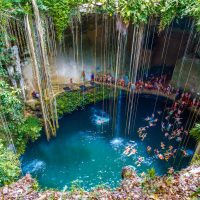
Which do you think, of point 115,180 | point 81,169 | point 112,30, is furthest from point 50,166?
point 112,30

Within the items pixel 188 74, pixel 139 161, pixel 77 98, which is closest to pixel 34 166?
pixel 139 161

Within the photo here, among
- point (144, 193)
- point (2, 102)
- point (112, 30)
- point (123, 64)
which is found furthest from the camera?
point (123, 64)

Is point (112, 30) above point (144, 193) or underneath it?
above

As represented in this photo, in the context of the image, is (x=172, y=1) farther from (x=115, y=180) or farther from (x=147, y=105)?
(x=115, y=180)

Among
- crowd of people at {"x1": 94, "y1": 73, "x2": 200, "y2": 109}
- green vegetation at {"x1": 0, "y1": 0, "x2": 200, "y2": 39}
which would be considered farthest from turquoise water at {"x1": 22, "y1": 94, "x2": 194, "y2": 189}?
green vegetation at {"x1": 0, "y1": 0, "x2": 200, "y2": 39}

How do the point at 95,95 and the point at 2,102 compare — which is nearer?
the point at 2,102
